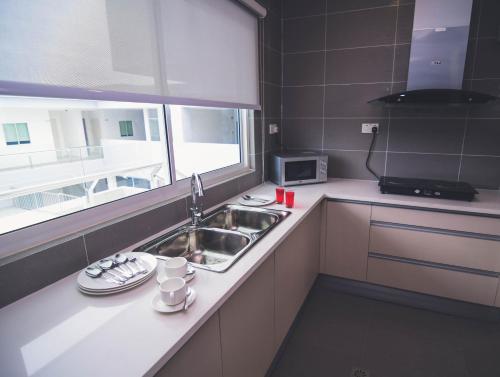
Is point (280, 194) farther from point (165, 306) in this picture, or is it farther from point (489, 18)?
point (489, 18)

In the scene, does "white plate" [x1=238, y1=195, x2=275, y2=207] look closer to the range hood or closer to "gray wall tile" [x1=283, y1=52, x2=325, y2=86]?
the range hood

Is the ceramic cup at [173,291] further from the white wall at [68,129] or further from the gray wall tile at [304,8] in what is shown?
the gray wall tile at [304,8]

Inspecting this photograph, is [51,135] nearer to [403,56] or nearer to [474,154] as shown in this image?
[403,56]

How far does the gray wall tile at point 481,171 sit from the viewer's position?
7.59 ft

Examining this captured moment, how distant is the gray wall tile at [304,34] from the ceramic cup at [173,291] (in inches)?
97.6

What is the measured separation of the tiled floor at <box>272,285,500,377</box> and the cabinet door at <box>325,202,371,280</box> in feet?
0.89

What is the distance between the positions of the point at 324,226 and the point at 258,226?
0.75 meters

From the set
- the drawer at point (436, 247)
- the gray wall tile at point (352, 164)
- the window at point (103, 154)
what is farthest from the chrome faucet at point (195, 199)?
the gray wall tile at point (352, 164)

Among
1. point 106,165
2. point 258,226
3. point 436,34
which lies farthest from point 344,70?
point 106,165

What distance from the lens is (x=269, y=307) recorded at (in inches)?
60.7

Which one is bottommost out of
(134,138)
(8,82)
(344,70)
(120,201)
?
(120,201)

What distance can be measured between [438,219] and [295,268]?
1.08 metres

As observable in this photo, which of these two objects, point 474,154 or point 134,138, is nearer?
point 134,138

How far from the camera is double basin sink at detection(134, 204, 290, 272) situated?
1.46m
